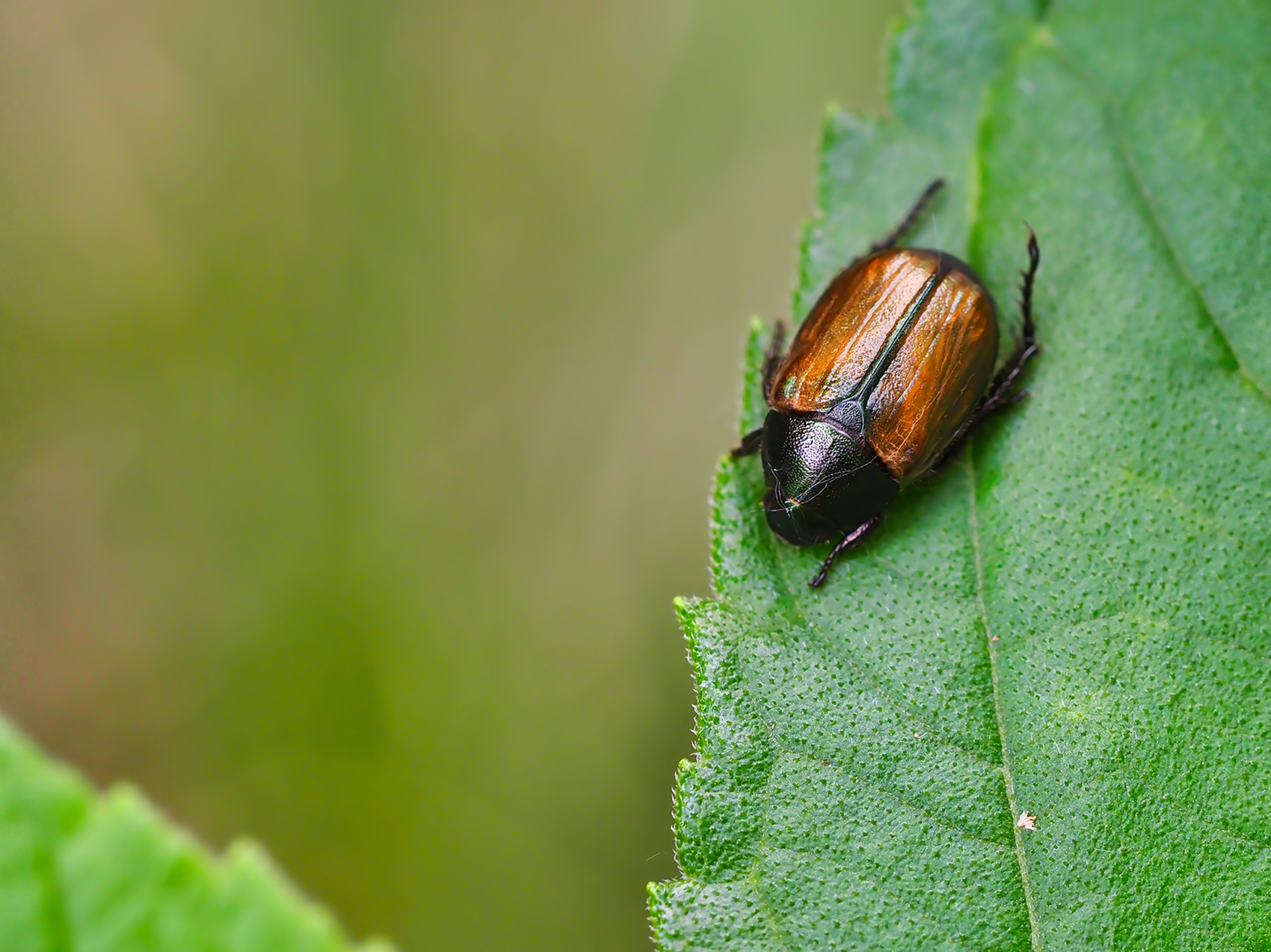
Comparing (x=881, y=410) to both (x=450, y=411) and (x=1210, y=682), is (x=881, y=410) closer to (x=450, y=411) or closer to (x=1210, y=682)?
(x=1210, y=682)

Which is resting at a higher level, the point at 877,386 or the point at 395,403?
the point at 877,386

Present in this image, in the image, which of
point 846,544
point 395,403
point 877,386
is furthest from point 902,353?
point 395,403

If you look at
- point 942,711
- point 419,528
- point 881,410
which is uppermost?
point 881,410

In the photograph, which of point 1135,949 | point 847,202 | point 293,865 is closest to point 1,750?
point 1135,949

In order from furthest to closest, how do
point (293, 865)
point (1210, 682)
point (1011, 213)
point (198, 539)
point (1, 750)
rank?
1. point (198, 539)
2. point (293, 865)
3. point (1011, 213)
4. point (1210, 682)
5. point (1, 750)

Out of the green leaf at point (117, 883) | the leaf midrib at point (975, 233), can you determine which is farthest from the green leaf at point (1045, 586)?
the green leaf at point (117, 883)

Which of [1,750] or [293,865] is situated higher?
[1,750]

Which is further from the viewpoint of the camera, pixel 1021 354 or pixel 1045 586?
pixel 1021 354

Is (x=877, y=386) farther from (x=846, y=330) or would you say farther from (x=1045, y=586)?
(x=1045, y=586)
